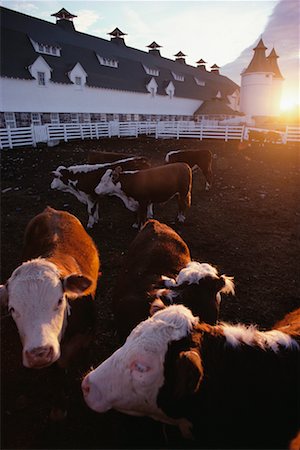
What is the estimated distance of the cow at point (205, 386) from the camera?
7.04 feet

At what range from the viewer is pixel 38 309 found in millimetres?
2602

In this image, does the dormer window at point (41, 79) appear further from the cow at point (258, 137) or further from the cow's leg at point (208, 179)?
the cow's leg at point (208, 179)

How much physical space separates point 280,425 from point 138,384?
117 cm

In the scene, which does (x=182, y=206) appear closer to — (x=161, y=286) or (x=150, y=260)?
(x=150, y=260)

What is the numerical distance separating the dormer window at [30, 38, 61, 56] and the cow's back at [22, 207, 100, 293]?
99.5ft

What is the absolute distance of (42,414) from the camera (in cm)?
333

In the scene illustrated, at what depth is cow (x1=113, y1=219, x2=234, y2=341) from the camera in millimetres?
3334

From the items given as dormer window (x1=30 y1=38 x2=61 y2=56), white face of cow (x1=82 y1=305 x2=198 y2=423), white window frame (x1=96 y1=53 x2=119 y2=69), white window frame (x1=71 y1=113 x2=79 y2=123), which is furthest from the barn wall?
white face of cow (x1=82 y1=305 x2=198 y2=423)

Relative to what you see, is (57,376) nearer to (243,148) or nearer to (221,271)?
(221,271)

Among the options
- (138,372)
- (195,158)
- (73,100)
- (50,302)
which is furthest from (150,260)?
(73,100)

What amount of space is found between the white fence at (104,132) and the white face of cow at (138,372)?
63.7 ft

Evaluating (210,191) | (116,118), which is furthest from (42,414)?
(116,118)

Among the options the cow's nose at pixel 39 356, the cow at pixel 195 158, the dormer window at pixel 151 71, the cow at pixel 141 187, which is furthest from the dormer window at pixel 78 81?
the cow's nose at pixel 39 356

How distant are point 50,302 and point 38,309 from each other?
0.12 metres
